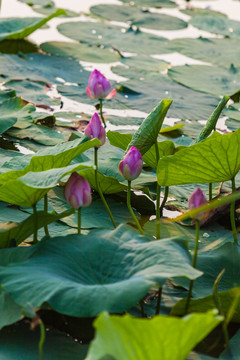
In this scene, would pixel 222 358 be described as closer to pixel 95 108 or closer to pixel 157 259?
pixel 157 259

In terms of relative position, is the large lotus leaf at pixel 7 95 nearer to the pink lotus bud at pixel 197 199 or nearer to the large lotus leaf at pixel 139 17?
the pink lotus bud at pixel 197 199

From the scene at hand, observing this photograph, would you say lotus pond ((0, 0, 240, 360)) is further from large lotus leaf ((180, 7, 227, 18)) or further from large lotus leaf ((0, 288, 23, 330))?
large lotus leaf ((180, 7, 227, 18))

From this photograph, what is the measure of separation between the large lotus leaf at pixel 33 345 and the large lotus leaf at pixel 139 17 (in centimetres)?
332

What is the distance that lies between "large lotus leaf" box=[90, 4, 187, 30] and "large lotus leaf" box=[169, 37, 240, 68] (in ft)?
1.37

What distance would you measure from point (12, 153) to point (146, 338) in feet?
4.72

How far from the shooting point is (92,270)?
1210mm

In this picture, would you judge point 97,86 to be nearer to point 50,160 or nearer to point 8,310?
point 50,160

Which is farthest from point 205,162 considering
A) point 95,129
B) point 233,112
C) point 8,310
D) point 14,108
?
point 233,112

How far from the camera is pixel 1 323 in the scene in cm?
116

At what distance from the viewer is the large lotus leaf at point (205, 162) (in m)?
1.39

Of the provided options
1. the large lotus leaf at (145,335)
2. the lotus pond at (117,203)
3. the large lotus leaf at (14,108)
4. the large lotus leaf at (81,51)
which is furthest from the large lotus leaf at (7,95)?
the large lotus leaf at (145,335)

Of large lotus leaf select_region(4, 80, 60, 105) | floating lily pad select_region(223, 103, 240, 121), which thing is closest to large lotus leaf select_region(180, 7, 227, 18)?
floating lily pad select_region(223, 103, 240, 121)

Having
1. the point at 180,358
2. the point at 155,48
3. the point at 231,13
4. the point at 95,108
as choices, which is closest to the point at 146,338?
the point at 180,358

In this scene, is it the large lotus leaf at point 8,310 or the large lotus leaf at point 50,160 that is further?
the large lotus leaf at point 50,160
